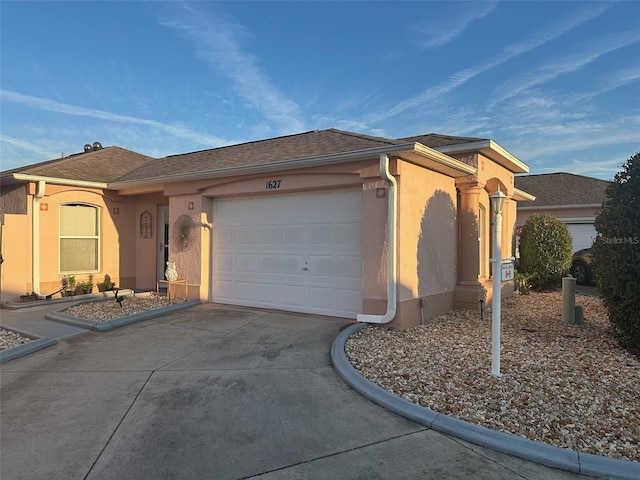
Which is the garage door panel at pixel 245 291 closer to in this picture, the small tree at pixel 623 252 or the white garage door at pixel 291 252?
the white garage door at pixel 291 252

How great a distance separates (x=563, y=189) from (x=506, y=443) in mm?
20208

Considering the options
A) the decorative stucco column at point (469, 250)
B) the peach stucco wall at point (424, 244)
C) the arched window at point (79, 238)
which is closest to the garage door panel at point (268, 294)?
the peach stucco wall at point (424, 244)

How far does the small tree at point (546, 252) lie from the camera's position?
11.0m

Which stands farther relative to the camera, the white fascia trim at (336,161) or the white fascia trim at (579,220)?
the white fascia trim at (579,220)

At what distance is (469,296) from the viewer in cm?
838

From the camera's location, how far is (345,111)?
1324 cm

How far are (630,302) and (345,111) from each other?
10.3m

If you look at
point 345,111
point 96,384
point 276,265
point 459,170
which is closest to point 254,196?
point 276,265

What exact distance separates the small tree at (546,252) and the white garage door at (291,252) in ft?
22.7

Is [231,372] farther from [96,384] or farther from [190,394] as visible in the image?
[96,384]

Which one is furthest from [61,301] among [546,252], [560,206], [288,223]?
[560,206]

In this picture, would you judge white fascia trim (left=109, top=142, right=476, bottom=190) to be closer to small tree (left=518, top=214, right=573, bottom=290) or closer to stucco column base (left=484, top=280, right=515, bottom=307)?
stucco column base (left=484, top=280, right=515, bottom=307)

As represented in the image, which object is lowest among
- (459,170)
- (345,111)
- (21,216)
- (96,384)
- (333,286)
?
(96,384)

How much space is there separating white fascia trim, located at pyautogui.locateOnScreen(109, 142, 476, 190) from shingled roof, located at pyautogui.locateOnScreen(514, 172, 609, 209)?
42.5 ft
